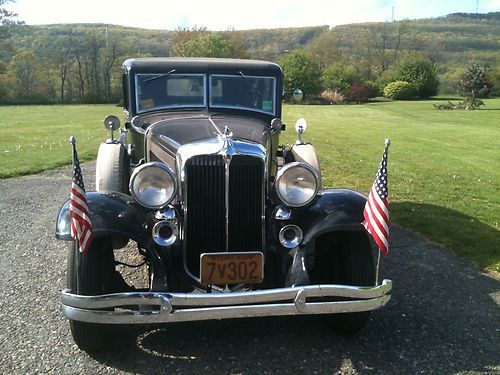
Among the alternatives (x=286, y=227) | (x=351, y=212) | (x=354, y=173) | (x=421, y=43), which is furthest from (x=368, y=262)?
(x=421, y=43)

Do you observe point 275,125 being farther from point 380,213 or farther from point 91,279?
point 91,279

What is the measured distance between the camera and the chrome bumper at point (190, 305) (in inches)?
113

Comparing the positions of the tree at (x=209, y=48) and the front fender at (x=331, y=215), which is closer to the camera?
the front fender at (x=331, y=215)

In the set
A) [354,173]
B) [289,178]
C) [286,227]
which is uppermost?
[289,178]

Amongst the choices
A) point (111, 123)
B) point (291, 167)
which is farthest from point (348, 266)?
point (111, 123)

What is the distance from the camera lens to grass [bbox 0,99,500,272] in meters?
6.55

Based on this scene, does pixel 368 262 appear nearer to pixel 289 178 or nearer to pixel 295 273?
pixel 295 273

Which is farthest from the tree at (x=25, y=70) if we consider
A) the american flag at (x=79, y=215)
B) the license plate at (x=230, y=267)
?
the license plate at (x=230, y=267)

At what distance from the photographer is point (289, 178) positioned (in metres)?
3.46

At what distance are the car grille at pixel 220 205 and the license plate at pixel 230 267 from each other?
0.21 m

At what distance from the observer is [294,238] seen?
348cm

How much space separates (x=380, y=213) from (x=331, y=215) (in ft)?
1.29

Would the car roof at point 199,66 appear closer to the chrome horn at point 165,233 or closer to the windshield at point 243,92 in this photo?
the windshield at point 243,92

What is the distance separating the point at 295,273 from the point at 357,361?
2.38ft
